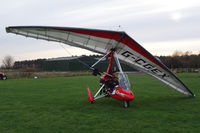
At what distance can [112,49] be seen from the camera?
1147cm

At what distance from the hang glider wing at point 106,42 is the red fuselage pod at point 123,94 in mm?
1632

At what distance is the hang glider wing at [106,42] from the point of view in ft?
32.0

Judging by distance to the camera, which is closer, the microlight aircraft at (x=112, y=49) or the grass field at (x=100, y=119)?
the grass field at (x=100, y=119)

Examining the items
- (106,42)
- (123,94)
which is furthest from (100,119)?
(106,42)

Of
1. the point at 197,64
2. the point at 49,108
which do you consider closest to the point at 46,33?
the point at 49,108

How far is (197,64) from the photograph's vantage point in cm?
7975

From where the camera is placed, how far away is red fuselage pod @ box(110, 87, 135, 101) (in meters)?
10.0

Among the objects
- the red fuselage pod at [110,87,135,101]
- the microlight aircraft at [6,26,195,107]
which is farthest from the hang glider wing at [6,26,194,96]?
the red fuselage pod at [110,87,135,101]

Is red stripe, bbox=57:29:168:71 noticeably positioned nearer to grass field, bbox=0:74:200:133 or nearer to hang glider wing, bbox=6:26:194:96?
hang glider wing, bbox=6:26:194:96

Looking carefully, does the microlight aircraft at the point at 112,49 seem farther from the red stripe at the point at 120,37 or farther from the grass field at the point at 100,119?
the grass field at the point at 100,119

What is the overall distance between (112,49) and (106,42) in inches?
28.7

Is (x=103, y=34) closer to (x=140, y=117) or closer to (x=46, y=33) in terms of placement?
(x=46, y=33)

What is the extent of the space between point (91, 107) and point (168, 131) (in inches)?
174

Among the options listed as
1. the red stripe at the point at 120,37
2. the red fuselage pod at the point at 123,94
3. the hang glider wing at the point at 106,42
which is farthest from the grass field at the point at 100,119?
the red stripe at the point at 120,37
